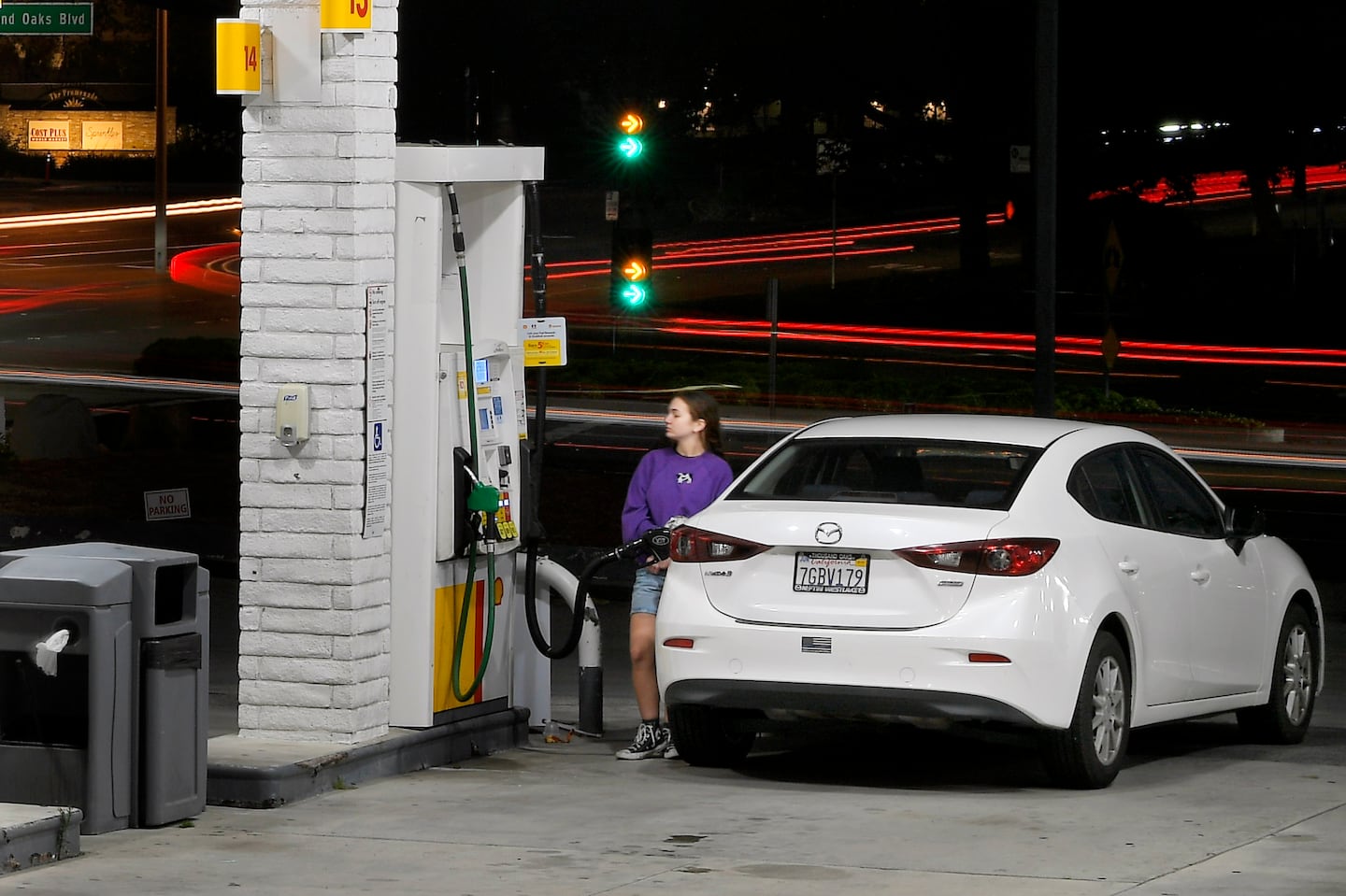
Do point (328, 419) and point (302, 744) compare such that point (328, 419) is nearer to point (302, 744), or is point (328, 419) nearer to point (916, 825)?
point (302, 744)

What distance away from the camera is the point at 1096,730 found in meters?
9.13

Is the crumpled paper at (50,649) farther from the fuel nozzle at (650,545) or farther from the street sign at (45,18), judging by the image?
the street sign at (45,18)

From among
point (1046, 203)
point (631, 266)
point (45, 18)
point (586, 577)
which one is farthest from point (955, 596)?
point (631, 266)

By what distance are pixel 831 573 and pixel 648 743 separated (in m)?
1.74

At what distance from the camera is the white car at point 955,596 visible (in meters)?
8.74

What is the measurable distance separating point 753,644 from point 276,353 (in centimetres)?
246

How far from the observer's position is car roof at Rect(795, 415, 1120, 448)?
9.58 metres

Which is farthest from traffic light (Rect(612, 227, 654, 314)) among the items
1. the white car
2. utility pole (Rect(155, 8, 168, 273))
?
the white car

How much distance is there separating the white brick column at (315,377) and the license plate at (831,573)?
1955mm

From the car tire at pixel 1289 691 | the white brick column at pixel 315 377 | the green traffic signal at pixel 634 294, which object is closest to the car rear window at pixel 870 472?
the white brick column at pixel 315 377

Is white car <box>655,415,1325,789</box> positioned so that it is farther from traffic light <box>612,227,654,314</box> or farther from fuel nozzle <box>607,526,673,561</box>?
traffic light <box>612,227,654,314</box>

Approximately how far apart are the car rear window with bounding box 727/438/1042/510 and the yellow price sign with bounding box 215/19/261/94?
2.75 m

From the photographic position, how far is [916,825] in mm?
8383

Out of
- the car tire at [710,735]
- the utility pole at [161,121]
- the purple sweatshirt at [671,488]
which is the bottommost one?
the car tire at [710,735]
